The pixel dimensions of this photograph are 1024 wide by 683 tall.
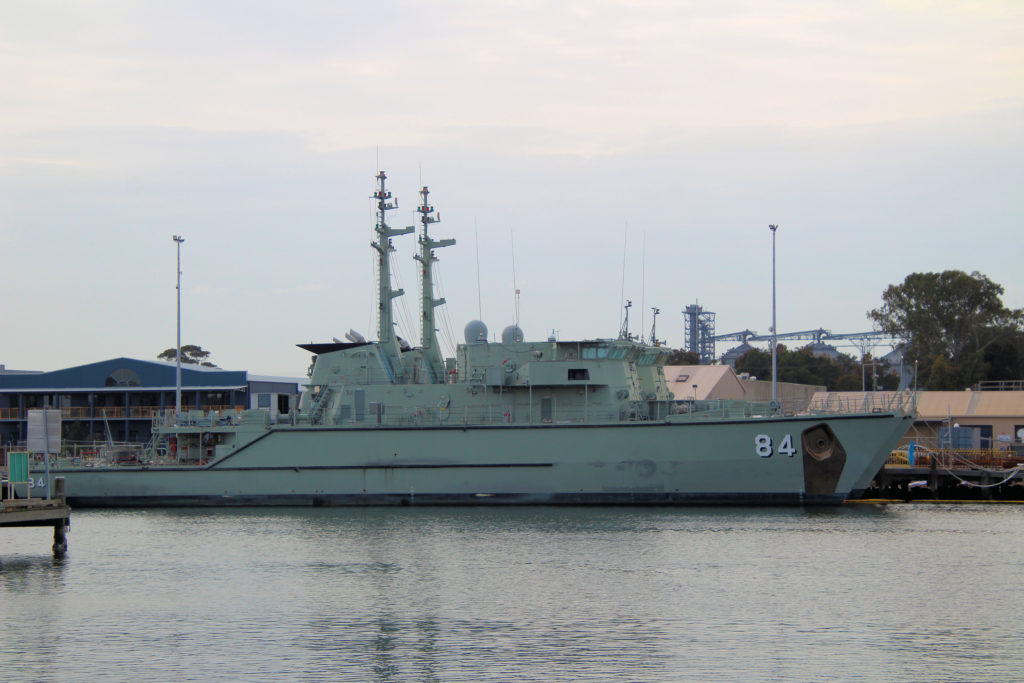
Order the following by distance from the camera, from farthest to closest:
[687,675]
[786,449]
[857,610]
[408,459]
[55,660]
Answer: [408,459]
[786,449]
[857,610]
[55,660]
[687,675]

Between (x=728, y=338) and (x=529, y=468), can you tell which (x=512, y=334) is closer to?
(x=529, y=468)

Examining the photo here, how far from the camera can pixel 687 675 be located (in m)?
13.1

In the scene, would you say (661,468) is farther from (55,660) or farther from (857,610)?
(55,660)

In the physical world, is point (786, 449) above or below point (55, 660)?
above

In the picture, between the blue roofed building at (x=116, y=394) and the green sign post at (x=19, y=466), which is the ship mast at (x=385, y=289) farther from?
the blue roofed building at (x=116, y=394)

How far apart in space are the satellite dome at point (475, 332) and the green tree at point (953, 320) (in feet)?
110

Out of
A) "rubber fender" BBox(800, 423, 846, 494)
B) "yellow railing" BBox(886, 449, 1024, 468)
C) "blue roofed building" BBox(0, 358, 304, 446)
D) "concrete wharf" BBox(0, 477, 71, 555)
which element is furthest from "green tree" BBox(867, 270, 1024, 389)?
"concrete wharf" BBox(0, 477, 71, 555)

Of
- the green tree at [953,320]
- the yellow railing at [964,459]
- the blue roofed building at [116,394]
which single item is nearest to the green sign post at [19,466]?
the yellow railing at [964,459]

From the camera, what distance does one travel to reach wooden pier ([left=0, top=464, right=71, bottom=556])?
73.0 ft

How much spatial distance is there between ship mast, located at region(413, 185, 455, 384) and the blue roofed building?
20334 millimetres

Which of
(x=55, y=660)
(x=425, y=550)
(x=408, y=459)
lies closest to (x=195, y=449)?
(x=408, y=459)

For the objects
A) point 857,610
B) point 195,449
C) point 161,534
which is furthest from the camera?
point 195,449

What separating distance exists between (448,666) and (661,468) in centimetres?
1605

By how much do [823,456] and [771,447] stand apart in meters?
1.34
